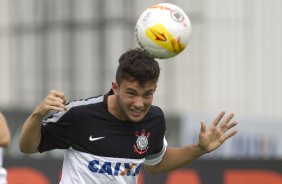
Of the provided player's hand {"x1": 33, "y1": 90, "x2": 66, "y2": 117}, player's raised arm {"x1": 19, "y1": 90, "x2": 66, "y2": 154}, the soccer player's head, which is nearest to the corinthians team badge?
the soccer player's head

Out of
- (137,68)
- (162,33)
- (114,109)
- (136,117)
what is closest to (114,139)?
(114,109)

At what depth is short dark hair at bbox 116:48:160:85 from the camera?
7.07 m

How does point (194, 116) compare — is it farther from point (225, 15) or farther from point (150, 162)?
point (150, 162)

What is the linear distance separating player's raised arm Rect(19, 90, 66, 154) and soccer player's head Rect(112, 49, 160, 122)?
0.60 meters

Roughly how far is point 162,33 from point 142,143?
89 cm

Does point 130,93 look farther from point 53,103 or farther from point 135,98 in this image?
point 53,103

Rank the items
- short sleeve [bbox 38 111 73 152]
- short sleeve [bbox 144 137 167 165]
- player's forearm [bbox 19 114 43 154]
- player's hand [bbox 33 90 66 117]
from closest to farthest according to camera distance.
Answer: player's hand [bbox 33 90 66 117] < player's forearm [bbox 19 114 43 154] < short sleeve [bbox 38 111 73 152] < short sleeve [bbox 144 137 167 165]

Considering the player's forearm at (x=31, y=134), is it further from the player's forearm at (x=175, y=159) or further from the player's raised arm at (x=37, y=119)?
the player's forearm at (x=175, y=159)

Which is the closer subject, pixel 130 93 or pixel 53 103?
pixel 53 103

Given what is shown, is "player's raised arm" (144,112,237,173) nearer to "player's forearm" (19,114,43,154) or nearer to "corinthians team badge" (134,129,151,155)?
"corinthians team badge" (134,129,151,155)

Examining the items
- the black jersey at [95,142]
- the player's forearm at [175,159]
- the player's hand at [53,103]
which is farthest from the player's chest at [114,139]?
the player's hand at [53,103]

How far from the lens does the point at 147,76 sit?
709 cm

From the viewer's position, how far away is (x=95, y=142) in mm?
7277

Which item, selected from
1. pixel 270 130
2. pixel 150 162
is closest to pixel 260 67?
pixel 270 130
